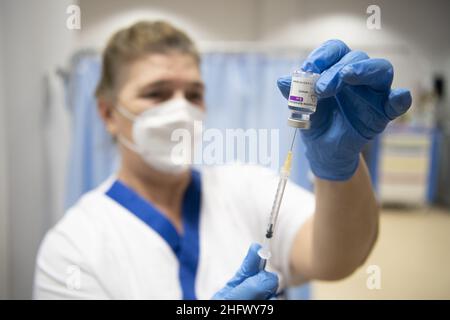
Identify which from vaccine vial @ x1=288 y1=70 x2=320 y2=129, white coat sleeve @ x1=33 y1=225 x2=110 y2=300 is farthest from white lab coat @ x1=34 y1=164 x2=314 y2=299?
vaccine vial @ x1=288 y1=70 x2=320 y2=129

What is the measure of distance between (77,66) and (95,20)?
47 centimetres

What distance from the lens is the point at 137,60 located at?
0.65m

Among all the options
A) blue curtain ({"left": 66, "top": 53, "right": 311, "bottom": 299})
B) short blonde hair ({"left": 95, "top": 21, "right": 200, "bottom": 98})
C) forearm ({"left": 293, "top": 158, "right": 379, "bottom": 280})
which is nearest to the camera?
forearm ({"left": 293, "top": 158, "right": 379, "bottom": 280})

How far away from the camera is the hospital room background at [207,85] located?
0.57 meters

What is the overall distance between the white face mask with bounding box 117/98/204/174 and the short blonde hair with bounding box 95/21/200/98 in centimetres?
10

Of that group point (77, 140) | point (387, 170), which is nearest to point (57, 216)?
point (77, 140)

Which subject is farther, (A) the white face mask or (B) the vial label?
(A) the white face mask

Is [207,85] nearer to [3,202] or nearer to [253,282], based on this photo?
[3,202]

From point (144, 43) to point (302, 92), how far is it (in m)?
0.40

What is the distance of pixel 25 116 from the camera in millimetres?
784

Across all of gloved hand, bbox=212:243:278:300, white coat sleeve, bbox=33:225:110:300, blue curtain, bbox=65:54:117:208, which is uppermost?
blue curtain, bbox=65:54:117:208

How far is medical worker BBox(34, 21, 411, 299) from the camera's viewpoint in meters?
0.53

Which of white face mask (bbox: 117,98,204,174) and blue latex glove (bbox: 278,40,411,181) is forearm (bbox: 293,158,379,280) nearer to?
blue latex glove (bbox: 278,40,411,181)

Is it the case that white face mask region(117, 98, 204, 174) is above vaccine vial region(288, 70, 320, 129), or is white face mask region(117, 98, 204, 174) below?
below
